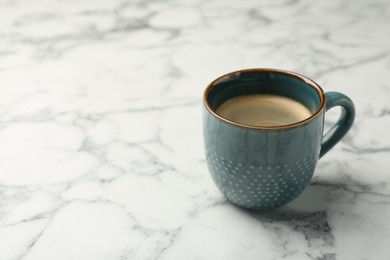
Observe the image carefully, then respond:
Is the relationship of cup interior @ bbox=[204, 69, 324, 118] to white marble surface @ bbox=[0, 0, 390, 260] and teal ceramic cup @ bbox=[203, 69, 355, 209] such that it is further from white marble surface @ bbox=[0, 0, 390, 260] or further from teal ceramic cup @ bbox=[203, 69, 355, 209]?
white marble surface @ bbox=[0, 0, 390, 260]

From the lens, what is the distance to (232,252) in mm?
539

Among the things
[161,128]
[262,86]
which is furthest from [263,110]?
[161,128]

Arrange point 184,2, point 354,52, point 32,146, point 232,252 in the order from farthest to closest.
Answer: point 184,2 → point 354,52 → point 32,146 → point 232,252

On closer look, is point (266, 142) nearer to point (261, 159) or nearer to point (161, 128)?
point (261, 159)

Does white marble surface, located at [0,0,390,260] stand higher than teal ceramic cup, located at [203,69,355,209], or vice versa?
teal ceramic cup, located at [203,69,355,209]

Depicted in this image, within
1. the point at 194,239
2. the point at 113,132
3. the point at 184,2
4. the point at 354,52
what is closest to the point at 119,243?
the point at 194,239

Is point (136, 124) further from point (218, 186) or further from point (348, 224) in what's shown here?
point (348, 224)

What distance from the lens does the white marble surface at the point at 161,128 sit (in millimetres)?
557

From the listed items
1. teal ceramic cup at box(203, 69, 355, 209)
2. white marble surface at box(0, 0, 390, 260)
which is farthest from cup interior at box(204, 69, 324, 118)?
white marble surface at box(0, 0, 390, 260)

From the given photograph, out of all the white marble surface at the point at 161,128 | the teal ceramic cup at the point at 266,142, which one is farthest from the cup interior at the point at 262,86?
the white marble surface at the point at 161,128

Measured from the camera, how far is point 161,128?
71 cm

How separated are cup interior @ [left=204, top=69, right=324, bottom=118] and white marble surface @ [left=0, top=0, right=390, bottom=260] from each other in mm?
104

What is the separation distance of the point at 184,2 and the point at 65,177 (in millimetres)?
515

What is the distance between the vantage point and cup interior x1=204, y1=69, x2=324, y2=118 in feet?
1.84
